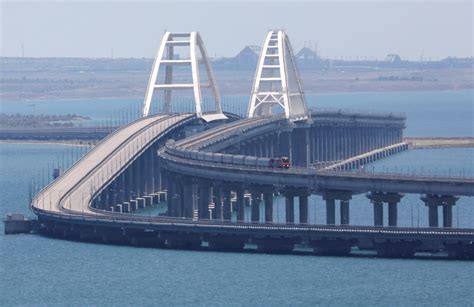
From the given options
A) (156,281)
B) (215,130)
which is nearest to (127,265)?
(156,281)

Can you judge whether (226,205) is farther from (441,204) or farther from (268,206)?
(441,204)

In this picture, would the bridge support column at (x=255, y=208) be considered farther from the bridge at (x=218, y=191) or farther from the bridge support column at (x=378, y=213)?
the bridge support column at (x=378, y=213)

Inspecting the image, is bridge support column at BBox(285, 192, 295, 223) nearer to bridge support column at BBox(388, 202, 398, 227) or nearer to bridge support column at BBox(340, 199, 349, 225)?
bridge support column at BBox(340, 199, 349, 225)

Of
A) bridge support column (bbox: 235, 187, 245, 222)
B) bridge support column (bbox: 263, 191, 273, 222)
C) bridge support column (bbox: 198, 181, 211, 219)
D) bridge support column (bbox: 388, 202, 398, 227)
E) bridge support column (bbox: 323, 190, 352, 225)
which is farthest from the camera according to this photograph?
bridge support column (bbox: 198, 181, 211, 219)

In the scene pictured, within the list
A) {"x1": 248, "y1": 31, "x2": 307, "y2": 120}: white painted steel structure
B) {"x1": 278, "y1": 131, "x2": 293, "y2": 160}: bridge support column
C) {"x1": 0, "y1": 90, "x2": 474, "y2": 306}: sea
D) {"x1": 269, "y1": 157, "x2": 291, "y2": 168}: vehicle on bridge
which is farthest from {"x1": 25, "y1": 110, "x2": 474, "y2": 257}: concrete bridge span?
{"x1": 248, "y1": 31, "x2": 307, "y2": 120}: white painted steel structure

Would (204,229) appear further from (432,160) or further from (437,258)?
(432,160)

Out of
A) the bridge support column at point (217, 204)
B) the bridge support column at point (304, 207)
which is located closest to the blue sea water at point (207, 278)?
the bridge support column at point (304, 207)
